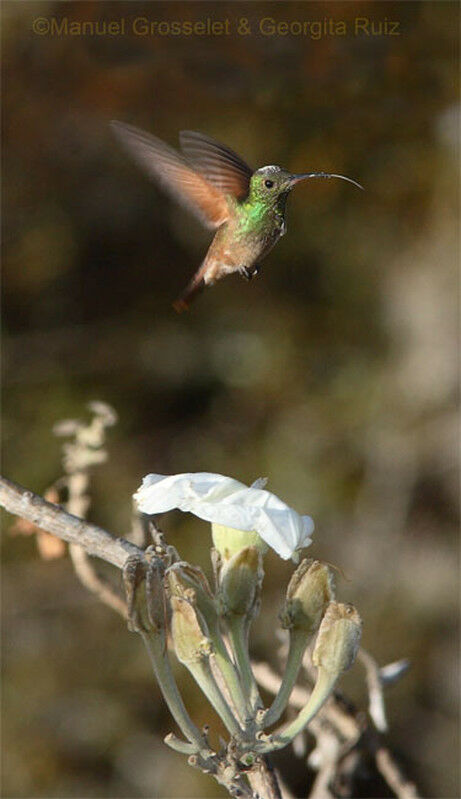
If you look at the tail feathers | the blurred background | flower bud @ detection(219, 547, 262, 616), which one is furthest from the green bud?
the blurred background

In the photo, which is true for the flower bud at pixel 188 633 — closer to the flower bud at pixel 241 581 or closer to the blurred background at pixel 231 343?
the flower bud at pixel 241 581

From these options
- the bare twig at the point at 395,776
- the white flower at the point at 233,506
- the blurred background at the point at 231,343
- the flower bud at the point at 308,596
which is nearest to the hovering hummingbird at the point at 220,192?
the white flower at the point at 233,506

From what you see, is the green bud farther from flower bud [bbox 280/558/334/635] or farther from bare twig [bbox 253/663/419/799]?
bare twig [bbox 253/663/419/799]

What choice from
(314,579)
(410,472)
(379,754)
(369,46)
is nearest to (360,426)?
(410,472)

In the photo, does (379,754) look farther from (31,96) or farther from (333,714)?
(31,96)

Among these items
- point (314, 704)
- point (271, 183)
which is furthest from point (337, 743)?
point (271, 183)

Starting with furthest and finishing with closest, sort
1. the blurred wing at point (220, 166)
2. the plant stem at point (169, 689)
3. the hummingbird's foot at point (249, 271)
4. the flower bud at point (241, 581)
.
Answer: the blurred wing at point (220, 166), the hummingbird's foot at point (249, 271), the flower bud at point (241, 581), the plant stem at point (169, 689)
